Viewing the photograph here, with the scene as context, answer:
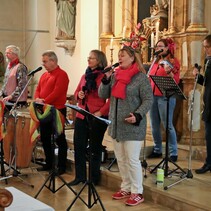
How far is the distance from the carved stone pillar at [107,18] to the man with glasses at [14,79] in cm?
233

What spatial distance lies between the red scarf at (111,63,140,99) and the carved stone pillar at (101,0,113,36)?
3592 mm

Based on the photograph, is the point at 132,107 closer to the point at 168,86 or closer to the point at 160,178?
the point at 168,86

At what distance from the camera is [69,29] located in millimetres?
8406

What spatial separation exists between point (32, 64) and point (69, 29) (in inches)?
76.7

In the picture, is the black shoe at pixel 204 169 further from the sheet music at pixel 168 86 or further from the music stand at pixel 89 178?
the music stand at pixel 89 178

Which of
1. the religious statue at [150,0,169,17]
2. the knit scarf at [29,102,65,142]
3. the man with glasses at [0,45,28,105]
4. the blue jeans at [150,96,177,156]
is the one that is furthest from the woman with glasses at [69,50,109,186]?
the religious statue at [150,0,169,17]

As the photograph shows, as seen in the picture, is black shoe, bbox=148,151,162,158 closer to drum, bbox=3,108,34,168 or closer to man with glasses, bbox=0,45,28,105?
drum, bbox=3,108,34,168

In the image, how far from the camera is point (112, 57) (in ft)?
23.3

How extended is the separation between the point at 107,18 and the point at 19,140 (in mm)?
3161

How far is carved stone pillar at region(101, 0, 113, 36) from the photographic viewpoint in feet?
23.9

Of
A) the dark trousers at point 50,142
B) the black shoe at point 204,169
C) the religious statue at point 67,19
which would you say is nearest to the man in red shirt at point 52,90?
the dark trousers at point 50,142

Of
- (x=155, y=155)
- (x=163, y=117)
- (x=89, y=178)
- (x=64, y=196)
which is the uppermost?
(x=163, y=117)

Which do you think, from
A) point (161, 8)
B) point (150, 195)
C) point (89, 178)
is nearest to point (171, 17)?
point (161, 8)

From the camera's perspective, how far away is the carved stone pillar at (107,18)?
729cm
